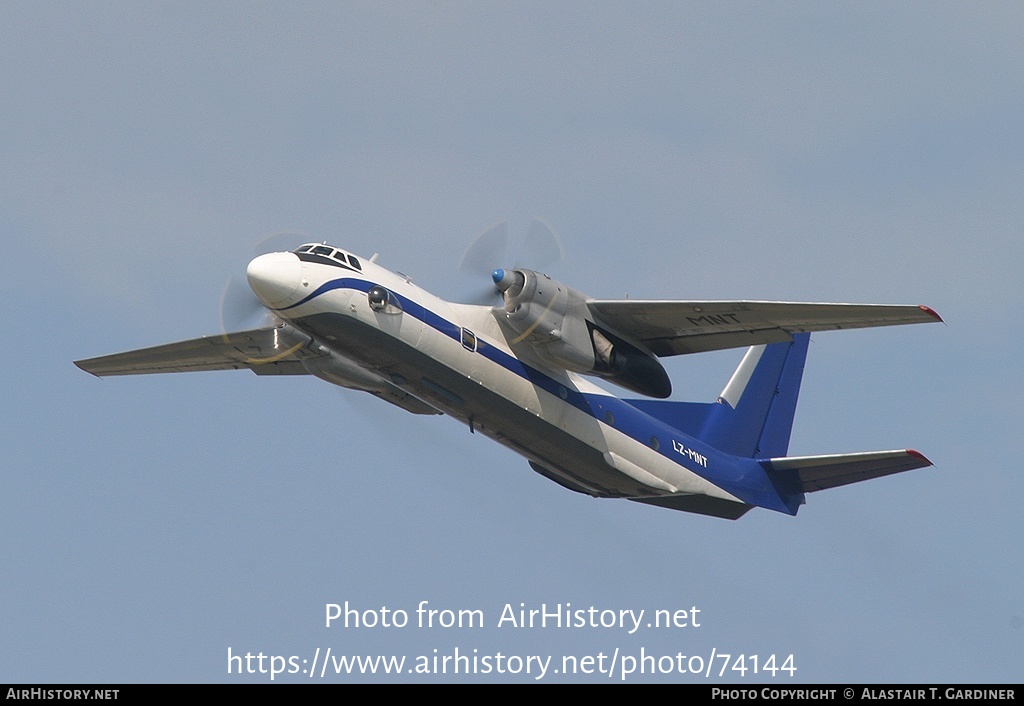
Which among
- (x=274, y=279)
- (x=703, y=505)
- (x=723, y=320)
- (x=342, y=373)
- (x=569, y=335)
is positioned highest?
(x=274, y=279)

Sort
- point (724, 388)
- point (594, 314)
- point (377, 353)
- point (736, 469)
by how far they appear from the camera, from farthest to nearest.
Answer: point (724, 388) < point (736, 469) < point (594, 314) < point (377, 353)

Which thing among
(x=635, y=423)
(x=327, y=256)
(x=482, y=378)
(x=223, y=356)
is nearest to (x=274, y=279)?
(x=327, y=256)

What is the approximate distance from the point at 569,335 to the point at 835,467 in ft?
22.4

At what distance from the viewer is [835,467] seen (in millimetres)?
30344

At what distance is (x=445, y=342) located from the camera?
2636 centimetres

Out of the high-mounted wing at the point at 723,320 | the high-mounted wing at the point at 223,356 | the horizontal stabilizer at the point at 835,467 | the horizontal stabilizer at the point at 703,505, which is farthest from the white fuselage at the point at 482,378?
the high-mounted wing at the point at 723,320

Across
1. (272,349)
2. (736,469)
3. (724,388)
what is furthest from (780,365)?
(272,349)

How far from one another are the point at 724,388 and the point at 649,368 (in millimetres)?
5875

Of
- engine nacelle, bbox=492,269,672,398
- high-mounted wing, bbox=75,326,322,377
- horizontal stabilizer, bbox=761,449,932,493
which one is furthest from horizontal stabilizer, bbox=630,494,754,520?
high-mounted wing, bbox=75,326,322,377

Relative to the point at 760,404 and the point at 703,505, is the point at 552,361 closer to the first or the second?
the point at 703,505

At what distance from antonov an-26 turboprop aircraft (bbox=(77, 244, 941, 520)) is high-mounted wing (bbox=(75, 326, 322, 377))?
0.04 meters

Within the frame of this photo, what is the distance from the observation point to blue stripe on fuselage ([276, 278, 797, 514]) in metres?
26.1

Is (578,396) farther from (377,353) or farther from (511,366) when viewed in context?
(377,353)

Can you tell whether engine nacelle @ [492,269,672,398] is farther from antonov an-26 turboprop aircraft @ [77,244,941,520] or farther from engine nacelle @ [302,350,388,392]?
engine nacelle @ [302,350,388,392]
